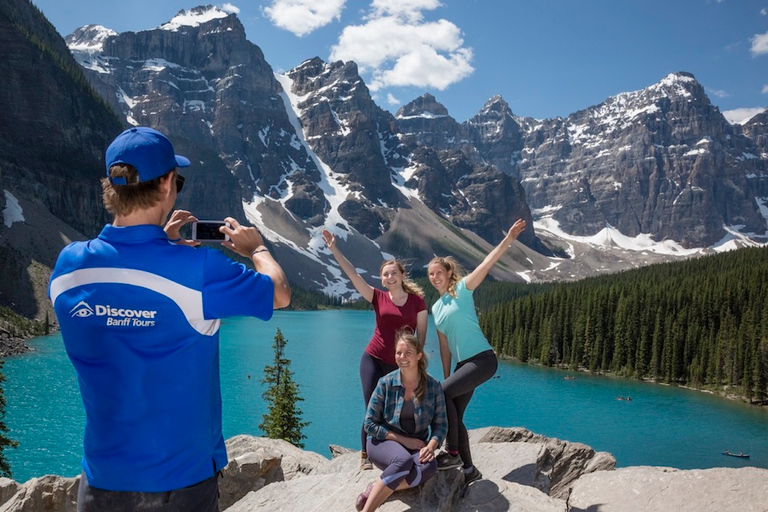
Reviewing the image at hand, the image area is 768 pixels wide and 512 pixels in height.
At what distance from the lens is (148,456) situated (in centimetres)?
308

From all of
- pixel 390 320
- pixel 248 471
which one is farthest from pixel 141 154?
pixel 248 471

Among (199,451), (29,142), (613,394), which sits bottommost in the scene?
(613,394)

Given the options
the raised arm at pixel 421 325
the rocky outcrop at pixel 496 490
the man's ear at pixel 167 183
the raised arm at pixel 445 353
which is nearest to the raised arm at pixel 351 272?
the raised arm at pixel 421 325

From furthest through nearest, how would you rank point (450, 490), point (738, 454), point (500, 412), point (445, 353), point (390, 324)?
point (500, 412)
point (738, 454)
point (445, 353)
point (390, 324)
point (450, 490)

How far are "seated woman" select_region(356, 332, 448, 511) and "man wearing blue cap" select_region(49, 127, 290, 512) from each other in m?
3.90

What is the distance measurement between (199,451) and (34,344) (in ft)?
265

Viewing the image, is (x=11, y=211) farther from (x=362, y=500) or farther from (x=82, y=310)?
(x=82, y=310)

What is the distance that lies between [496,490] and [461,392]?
127 centimetres

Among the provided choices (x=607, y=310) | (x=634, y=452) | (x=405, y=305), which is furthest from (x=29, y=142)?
(x=405, y=305)

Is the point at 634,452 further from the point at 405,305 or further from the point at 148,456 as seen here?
the point at 148,456

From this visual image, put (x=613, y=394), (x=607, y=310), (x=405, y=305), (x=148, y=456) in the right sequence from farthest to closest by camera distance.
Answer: (x=607, y=310)
(x=613, y=394)
(x=405, y=305)
(x=148, y=456)

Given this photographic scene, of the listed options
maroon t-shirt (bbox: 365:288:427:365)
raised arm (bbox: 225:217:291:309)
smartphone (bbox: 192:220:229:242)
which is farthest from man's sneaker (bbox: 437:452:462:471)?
smartphone (bbox: 192:220:229:242)

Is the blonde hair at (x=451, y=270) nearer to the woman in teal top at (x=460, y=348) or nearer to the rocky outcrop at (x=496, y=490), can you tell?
the woman in teal top at (x=460, y=348)

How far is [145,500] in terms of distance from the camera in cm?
309
